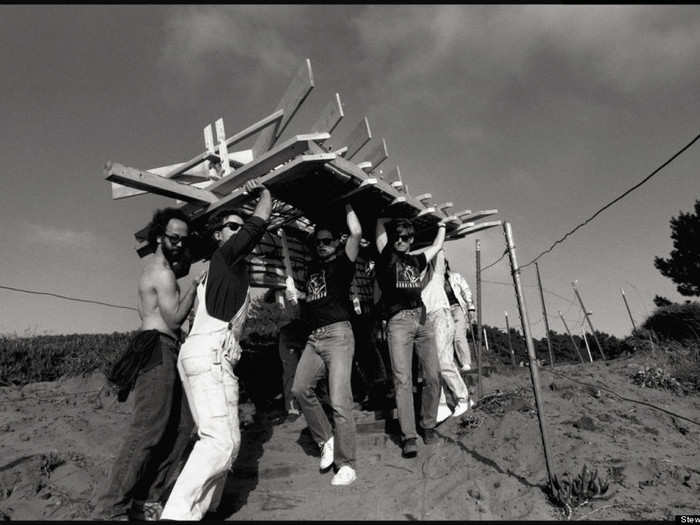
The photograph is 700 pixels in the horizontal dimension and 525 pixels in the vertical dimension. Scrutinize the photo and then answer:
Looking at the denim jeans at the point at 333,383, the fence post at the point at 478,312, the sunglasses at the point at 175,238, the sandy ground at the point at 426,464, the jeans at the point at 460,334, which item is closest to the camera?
the sandy ground at the point at 426,464

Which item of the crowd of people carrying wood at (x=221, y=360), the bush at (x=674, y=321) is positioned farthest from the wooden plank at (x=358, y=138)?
the bush at (x=674, y=321)

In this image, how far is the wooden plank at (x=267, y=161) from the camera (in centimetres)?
348

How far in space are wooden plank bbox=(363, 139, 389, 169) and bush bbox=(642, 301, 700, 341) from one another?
11624 millimetres

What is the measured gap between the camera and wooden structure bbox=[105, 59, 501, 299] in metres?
3.58

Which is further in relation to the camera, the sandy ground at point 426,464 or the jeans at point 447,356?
the jeans at point 447,356

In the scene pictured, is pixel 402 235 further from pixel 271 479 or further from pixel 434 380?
pixel 271 479

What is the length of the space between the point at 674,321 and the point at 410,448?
41.2 feet

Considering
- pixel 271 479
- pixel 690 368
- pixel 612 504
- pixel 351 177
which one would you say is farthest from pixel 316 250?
pixel 690 368

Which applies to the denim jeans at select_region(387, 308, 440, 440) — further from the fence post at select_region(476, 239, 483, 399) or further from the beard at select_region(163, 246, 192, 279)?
the beard at select_region(163, 246, 192, 279)

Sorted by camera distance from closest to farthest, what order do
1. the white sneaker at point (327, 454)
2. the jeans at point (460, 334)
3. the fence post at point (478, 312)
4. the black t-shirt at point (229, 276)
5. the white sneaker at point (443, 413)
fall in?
the black t-shirt at point (229, 276)
the white sneaker at point (327, 454)
the white sneaker at point (443, 413)
the fence post at point (478, 312)
the jeans at point (460, 334)

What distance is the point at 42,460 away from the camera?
3.92 metres

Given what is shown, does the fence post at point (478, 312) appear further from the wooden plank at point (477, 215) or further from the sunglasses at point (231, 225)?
the sunglasses at point (231, 225)

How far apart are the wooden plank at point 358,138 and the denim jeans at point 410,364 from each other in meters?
1.65

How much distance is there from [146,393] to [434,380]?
253 cm
